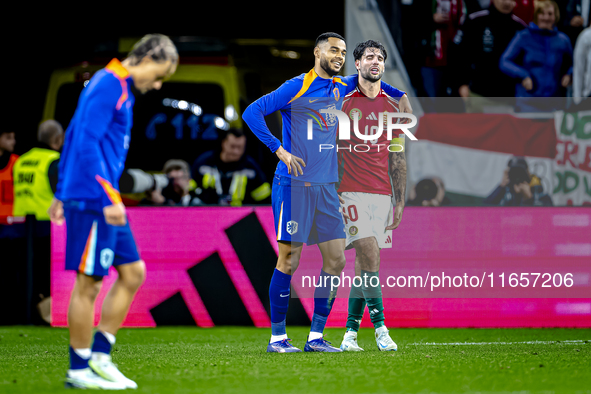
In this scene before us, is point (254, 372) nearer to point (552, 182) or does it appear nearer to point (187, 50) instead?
point (552, 182)

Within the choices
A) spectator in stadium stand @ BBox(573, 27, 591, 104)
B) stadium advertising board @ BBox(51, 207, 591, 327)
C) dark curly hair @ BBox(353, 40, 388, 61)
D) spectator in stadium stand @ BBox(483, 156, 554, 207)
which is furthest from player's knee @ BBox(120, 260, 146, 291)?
spectator in stadium stand @ BBox(573, 27, 591, 104)

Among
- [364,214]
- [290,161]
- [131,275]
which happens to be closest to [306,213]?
[290,161]

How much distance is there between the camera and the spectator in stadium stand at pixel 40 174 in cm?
842

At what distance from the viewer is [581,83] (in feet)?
31.4

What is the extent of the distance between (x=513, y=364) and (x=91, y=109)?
293 centimetres

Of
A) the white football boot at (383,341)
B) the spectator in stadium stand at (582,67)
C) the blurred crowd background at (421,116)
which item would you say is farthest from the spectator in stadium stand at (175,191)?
the spectator in stadium stand at (582,67)

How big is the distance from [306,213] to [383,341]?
1095 mm

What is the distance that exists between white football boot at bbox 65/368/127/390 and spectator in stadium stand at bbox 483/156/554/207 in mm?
5140

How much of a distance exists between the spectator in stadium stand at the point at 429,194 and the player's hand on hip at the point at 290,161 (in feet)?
8.25

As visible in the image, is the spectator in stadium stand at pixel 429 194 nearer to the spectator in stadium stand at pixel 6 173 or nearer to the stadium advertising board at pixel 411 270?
the stadium advertising board at pixel 411 270

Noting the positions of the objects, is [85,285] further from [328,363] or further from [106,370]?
[328,363]

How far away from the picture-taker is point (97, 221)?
4.02 m

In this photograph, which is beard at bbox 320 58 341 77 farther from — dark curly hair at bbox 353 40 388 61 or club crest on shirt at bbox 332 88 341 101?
dark curly hair at bbox 353 40 388 61

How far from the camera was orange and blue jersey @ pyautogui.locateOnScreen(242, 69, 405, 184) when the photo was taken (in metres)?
5.77
